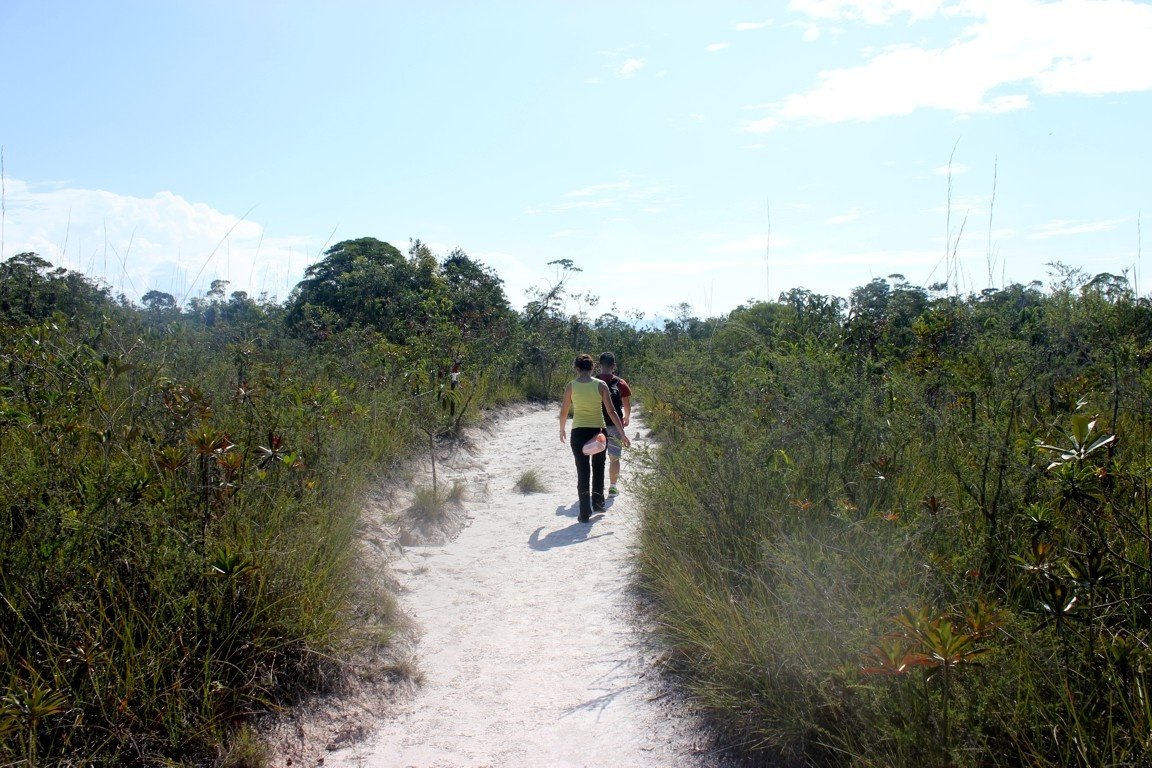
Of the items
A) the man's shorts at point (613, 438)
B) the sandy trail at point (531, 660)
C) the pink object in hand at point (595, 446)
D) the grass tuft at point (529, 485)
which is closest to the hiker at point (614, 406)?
the man's shorts at point (613, 438)

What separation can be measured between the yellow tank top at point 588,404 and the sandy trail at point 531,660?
37.0 inches

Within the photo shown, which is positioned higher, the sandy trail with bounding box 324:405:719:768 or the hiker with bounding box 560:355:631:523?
the hiker with bounding box 560:355:631:523

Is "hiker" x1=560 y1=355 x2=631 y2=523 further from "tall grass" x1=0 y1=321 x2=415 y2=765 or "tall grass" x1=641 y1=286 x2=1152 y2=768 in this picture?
"tall grass" x1=0 y1=321 x2=415 y2=765

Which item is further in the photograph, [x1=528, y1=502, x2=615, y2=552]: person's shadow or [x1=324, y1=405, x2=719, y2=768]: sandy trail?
[x1=528, y1=502, x2=615, y2=552]: person's shadow

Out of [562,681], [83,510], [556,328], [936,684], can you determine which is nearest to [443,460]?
[562,681]

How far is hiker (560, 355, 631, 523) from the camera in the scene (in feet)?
23.8

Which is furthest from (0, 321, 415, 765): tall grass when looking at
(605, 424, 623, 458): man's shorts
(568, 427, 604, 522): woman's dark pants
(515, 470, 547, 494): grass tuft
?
(515, 470, 547, 494): grass tuft

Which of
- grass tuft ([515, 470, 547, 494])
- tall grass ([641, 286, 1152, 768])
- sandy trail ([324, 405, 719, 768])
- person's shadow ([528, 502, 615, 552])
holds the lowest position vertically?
sandy trail ([324, 405, 719, 768])

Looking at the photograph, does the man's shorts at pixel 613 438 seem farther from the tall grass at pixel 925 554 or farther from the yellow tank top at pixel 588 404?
the tall grass at pixel 925 554

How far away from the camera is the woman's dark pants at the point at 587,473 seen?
7234 mm

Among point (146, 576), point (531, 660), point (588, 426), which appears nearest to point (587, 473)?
point (588, 426)

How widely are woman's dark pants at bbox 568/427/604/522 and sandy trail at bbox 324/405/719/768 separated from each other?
19 cm

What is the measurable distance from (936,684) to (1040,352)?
108 inches

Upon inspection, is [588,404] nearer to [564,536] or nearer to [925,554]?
[564,536]
